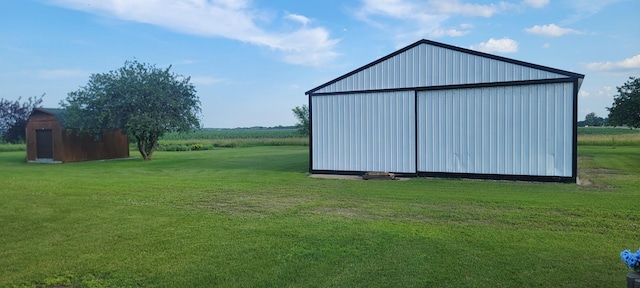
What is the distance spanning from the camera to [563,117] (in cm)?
1172

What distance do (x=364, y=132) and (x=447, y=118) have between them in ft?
9.25

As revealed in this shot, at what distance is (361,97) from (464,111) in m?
3.48

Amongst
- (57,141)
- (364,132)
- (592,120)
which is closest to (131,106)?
(57,141)

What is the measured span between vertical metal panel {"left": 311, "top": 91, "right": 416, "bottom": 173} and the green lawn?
10.0 feet

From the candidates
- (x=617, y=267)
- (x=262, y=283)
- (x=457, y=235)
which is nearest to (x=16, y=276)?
(x=262, y=283)

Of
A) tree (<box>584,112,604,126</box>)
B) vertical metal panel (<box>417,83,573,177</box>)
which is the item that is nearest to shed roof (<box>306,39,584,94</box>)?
vertical metal panel (<box>417,83,573,177</box>)

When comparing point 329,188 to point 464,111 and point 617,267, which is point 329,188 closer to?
point 464,111

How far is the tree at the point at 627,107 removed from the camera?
69.0 feet

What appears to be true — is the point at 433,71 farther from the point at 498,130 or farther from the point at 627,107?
the point at 627,107

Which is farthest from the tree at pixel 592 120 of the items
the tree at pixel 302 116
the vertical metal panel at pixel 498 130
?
the vertical metal panel at pixel 498 130

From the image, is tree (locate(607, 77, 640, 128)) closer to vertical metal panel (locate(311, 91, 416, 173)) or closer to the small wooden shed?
vertical metal panel (locate(311, 91, 416, 173))

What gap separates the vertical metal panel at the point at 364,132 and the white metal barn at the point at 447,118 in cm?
3

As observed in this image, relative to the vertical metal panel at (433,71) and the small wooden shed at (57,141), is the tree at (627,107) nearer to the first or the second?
the vertical metal panel at (433,71)

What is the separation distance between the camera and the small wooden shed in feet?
75.0
